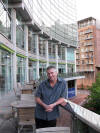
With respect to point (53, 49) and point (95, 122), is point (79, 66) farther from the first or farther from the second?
point (95, 122)

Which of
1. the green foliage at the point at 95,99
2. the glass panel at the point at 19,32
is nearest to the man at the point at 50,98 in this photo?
the glass panel at the point at 19,32

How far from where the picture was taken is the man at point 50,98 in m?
2.92

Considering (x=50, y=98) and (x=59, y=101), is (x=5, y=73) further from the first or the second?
(x=59, y=101)

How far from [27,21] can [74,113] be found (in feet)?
69.5

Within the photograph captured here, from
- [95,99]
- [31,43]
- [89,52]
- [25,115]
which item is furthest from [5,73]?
[89,52]

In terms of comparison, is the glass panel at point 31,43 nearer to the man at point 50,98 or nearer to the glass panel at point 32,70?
the glass panel at point 32,70

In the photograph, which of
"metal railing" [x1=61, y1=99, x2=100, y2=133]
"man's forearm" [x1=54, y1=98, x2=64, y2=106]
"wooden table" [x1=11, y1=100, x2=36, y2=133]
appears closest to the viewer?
"metal railing" [x1=61, y1=99, x2=100, y2=133]

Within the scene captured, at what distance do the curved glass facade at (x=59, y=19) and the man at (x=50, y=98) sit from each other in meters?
26.9

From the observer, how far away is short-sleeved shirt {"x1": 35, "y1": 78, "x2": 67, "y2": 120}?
2.95 m

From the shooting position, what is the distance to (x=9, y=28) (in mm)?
15945

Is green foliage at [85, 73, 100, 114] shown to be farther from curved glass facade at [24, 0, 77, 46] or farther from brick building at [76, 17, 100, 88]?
brick building at [76, 17, 100, 88]

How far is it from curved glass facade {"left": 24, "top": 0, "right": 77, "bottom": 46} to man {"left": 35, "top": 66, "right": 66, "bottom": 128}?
88.2ft

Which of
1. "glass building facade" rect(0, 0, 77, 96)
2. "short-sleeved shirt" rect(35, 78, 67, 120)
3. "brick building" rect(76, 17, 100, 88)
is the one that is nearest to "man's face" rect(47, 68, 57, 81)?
"short-sleeved shirt" rect(35, 78, 67, 120)

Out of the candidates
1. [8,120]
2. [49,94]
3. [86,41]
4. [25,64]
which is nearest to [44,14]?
[25,64]
